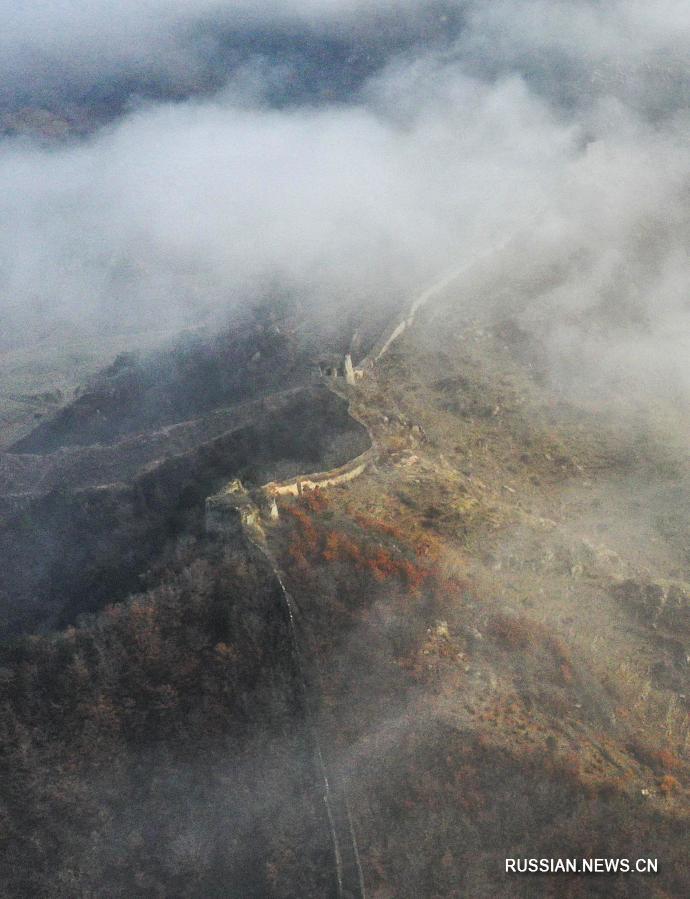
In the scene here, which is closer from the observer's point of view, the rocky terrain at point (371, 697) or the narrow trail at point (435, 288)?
the rocky terrain at point (371, 697)

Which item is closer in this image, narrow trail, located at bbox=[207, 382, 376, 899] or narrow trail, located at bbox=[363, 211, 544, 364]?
narrow trail, located at bbox=[207, 382, 376, 899]

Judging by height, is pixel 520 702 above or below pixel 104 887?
above

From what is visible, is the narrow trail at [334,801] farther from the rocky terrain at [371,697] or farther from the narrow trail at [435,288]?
the narrow trail at [435,288]

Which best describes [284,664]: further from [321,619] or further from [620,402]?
[620,402]

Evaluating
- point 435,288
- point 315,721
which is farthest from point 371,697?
point 435,288

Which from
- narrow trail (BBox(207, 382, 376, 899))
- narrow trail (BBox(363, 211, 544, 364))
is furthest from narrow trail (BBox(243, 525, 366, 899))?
narrow trail (BBox(363, 211, 544, 364))

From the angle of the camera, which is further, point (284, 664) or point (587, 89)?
point (587, 89)

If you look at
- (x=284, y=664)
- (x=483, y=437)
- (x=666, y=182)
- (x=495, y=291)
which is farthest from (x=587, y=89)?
(x=284, y=664)

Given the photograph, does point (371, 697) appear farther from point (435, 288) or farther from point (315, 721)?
point (435, 288)

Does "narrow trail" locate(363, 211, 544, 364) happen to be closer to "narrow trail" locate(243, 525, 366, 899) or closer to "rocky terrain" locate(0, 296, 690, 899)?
"rocky terrain" locate(0, 296, 690, 899)

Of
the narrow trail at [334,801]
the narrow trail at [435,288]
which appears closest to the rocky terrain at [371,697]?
the narrow trail at [334,801]

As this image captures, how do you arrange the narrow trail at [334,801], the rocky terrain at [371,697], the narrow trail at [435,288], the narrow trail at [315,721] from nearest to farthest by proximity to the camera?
the narrow trail at [334,801] < the narrow trail at [315,721] < the rocky terrain at [371,697] < the narrow trail at [435,288]
